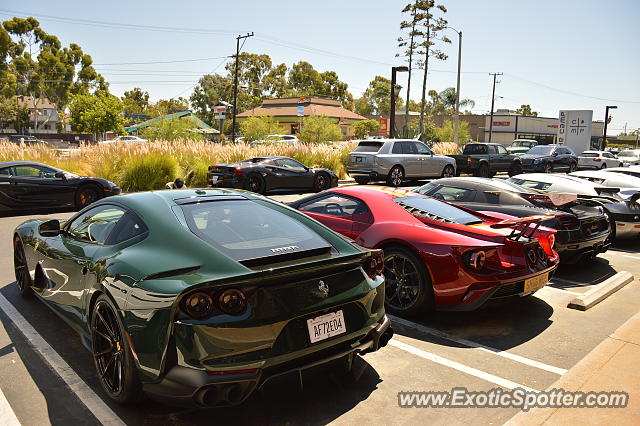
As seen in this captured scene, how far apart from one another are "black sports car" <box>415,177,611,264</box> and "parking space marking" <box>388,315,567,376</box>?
2917 mm

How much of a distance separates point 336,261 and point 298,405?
3.38ft

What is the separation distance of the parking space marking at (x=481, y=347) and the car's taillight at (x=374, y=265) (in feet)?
5.04

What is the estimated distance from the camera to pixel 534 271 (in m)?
5.17

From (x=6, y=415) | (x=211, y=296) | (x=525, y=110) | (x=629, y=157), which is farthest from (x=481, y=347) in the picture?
(x=525, y=110)

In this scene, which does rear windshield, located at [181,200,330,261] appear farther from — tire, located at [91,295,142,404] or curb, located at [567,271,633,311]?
curb, located at [567,271,633,311]

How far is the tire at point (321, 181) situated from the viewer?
58.9 feet

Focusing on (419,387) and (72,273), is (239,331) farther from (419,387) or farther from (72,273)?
(72,273)

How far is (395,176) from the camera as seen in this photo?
20344 mm

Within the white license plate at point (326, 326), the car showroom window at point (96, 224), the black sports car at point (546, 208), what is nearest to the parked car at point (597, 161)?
the black sports car at point (546, 208)

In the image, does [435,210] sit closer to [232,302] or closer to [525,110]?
[232,302]

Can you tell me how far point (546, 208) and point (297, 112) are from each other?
67004mm

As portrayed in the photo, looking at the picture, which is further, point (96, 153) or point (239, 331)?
point (96, 153)

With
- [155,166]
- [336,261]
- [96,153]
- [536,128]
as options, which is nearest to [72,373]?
[336,261]

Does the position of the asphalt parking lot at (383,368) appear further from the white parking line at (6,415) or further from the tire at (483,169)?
the tire at (483,169)
